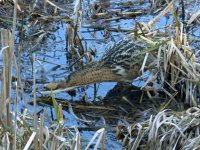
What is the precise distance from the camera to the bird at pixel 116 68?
19.1 feet

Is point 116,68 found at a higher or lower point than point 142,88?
higher

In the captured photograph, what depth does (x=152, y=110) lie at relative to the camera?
5.39 m

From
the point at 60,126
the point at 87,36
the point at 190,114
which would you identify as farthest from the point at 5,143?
the point at 87,36

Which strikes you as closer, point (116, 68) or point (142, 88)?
point (142, 88)

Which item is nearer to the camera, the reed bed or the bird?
the reed bed

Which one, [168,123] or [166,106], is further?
[166,106]

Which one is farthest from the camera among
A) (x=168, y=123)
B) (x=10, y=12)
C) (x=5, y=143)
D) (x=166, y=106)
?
(x=10, y=12)

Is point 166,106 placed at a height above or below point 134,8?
below

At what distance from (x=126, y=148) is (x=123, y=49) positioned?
143cm

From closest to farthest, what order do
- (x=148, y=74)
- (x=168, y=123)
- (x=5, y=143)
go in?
(x=5, y=143) → (x=168, y=123) → (x=148, y=74)

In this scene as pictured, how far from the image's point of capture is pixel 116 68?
5930 millimetres

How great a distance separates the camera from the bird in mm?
5816

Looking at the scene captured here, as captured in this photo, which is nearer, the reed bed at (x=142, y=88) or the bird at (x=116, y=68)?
the reed bed at (x=142, y=88)

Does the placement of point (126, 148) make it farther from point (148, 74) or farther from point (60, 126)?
point (148, 74)
